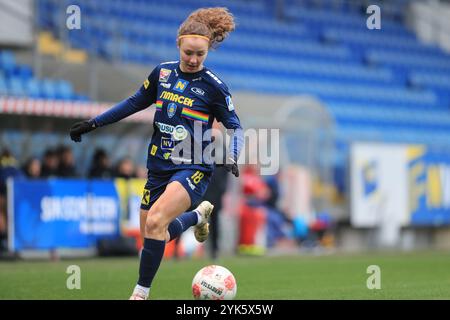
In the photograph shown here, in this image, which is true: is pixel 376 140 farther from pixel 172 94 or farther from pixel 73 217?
pixel 172 94

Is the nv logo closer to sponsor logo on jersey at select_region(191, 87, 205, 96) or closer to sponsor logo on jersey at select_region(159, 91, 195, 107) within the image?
sponsor logo on jersey at select_region(159, 91, 195, 107)

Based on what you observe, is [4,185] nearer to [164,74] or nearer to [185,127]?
[164,74]

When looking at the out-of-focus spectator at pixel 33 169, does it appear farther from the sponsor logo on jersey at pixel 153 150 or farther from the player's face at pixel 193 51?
the player's face at pixel 193 51

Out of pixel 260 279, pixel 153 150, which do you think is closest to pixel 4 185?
pixel 260 279

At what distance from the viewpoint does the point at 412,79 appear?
31547 millimetres

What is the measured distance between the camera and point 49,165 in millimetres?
16703

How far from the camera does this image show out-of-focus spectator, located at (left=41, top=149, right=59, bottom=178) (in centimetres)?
1669

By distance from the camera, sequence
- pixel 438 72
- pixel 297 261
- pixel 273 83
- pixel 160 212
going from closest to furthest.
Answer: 1. pixel 160 212
2. pixel 297 261
3. pixel 273 83
4. pixel 438 72

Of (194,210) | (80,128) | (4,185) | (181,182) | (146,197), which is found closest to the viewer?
(181,182)

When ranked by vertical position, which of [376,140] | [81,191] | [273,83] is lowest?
[81,191]

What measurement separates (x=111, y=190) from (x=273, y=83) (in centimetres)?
1030

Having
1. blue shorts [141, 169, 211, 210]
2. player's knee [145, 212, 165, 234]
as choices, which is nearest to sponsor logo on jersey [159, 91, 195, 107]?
blue shorts [141, 169, 211, 210]

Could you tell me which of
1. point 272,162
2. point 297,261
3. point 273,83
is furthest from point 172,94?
point 273,83

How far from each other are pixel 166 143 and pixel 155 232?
2.43 ft
